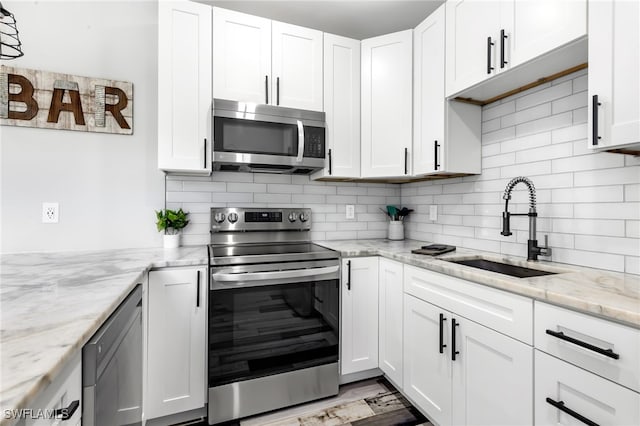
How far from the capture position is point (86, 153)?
2041 millimetres

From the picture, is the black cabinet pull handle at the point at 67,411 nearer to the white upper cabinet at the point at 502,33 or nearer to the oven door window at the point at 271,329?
the oven door window at the point at 271,329

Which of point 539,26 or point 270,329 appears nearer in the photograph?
point 539,26

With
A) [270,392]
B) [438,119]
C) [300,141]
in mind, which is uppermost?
[438,119]

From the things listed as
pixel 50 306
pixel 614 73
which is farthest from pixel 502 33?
pixel 50 306

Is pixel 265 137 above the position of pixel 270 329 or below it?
above

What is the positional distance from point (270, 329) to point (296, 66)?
5.68ft

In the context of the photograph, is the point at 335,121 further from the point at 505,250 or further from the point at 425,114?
the point at 505,250

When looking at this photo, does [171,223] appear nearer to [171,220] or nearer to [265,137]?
[171,220]

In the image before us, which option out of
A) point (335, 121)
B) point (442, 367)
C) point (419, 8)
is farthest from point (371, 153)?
point (442, 367)

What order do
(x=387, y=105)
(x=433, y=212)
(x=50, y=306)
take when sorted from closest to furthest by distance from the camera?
(x=50, y=306), (x=387, y=105), (x=433, y=212)

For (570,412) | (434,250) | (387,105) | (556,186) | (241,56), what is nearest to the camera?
(570,412)

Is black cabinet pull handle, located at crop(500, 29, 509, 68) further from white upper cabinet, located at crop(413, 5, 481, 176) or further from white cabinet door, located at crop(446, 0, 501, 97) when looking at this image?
white upper cabinet, located at crop(413, 5, 481, 176)

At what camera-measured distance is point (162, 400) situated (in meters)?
1.67

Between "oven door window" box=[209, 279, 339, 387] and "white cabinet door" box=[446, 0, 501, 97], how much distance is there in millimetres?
1409
